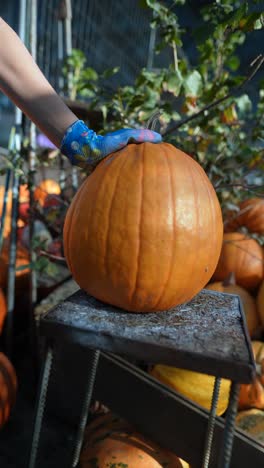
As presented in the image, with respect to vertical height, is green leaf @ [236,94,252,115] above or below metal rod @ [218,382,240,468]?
above

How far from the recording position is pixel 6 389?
4.99ft

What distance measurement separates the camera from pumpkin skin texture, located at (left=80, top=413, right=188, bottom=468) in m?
1.20

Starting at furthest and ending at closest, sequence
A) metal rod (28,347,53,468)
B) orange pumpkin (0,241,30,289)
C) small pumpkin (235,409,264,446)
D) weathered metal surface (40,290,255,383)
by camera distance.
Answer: orange pumpkin (0,241,30,289) → small pumpkin (235,409,264,446) → metal rod (28,347,53,468) → weathered metal surface (40,290,255,383)

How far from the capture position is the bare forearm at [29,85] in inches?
38.5

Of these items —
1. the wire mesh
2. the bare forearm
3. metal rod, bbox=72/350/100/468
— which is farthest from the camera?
the wire mesh

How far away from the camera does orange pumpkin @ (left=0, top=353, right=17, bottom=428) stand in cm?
149

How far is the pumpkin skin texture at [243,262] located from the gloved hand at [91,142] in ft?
3.93

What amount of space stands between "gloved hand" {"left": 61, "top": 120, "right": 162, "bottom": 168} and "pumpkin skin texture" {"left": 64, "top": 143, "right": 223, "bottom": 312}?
41mm

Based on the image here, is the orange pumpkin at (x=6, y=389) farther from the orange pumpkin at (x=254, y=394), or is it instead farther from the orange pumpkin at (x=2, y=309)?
the orange pumpkin at (x=254, y=394)

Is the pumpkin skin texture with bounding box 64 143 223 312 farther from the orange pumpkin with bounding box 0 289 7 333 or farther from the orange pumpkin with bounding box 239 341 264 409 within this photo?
the orange pumpkin with bounding box 0 289 7 333

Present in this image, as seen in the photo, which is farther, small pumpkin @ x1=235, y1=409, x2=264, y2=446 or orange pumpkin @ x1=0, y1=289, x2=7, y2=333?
orange pumpkin @ x1=0, y1=289, x2=7, y2=333

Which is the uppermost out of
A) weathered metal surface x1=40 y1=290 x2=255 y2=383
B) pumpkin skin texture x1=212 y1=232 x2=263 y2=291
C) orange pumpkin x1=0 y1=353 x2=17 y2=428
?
weathered metal surface x1=40 y1=290 x2=255 y2=383

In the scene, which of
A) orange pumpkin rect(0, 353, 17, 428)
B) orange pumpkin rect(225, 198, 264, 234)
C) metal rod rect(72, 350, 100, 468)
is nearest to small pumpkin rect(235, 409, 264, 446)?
metal rod rect(72, 350, 100, 468)

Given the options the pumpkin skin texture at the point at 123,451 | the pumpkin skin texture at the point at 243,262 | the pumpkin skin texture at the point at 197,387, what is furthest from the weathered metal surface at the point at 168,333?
the pumpkin skin texture at the point at 243,262
